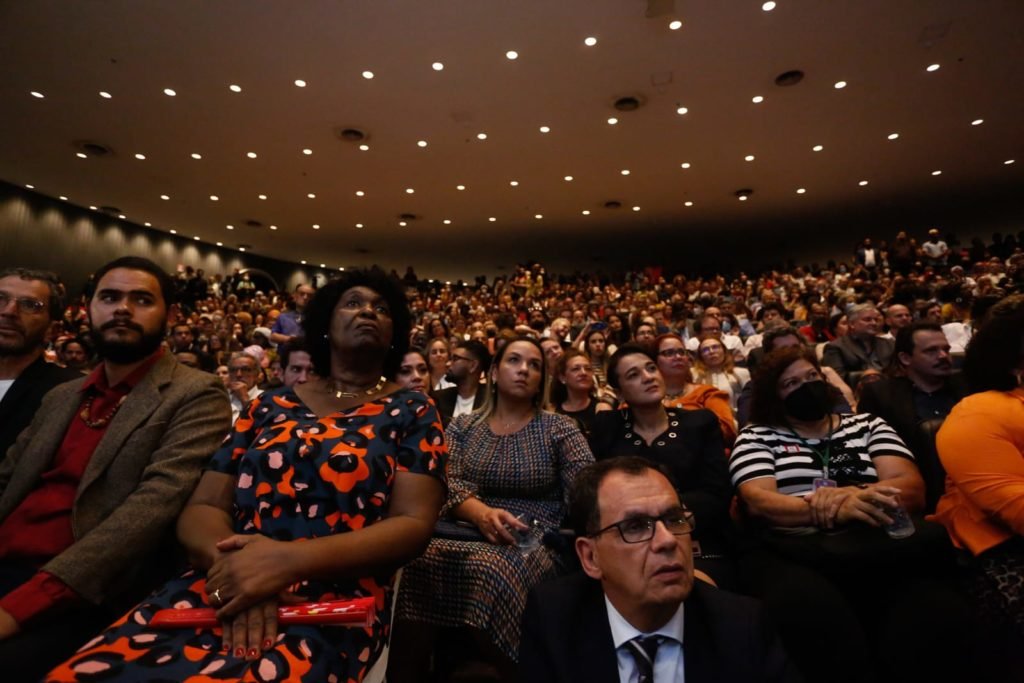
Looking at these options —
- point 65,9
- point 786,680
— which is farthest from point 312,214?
point 786,680

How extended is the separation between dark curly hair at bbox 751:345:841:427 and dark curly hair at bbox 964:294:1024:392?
0.41m

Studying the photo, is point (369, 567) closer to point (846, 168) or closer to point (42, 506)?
point (42, 506)

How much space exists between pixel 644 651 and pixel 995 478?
117cm

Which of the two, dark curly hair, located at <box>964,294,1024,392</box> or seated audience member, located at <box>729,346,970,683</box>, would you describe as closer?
seated audience member, located at <box>729,346,970,683</box>

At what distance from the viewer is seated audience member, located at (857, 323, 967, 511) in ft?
7.80

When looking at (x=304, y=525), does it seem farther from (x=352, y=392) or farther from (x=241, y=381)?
(x=241, y=381)

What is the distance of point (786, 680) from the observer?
0.96 metres

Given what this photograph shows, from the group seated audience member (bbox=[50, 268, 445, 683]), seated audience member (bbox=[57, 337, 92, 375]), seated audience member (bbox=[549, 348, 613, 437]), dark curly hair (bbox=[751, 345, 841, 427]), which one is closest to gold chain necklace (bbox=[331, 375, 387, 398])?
seated audience member (bbox=[50, 268, 445, 683])

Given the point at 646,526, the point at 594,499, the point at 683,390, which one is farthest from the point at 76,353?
the point at 646,526

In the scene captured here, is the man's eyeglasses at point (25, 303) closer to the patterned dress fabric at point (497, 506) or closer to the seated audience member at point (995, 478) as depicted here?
the patterned dress fabric at point (497, 506)

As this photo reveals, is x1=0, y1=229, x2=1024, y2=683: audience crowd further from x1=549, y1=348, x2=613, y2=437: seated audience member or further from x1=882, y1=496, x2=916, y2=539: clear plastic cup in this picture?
x1=549, y1=348, x2=613, y2=437: seated audience member

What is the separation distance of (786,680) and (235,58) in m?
8.65

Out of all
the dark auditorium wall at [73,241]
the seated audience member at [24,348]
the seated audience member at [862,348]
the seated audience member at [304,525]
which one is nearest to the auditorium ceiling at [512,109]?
the dark auditorium wall at [73,241]

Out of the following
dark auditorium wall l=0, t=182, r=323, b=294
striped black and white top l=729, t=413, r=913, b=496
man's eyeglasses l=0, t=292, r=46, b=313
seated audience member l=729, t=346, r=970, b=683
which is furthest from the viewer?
dark auditorium wall l=0, t=182, r=323, b=294
